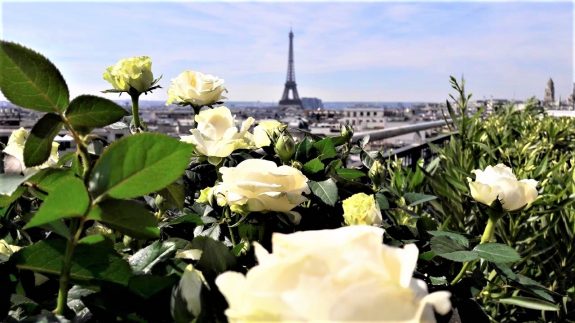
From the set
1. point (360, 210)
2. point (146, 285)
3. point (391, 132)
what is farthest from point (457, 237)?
point (391, 132)

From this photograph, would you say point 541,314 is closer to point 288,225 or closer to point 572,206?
point 572,206

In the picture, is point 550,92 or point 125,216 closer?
point 125,216

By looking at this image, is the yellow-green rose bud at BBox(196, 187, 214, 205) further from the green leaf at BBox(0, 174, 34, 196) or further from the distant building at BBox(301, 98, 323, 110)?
the distant building at BBox(301, 98, 323, 110)

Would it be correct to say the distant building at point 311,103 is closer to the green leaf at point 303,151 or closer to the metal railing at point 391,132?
the metal railing at point 391,132

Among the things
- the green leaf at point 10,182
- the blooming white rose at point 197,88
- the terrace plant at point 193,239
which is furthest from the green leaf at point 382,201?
the green leaf at point 10,182

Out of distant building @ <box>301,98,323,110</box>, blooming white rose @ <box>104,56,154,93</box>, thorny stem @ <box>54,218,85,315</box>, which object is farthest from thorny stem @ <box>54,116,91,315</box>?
distant building @ <box>301,98,323,110</box>

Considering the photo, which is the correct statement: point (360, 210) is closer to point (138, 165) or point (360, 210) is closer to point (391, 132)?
point (138, 165)
